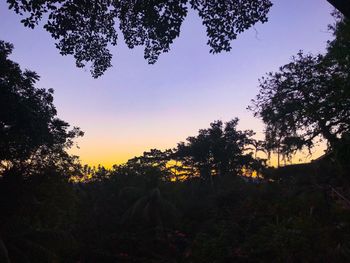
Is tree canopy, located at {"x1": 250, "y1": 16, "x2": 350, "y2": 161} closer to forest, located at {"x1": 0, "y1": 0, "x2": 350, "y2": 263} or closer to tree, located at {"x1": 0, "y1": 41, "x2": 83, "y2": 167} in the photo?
forest, located at {"x1": 0, "y1": 0, "x2": 350, "y2": 263}

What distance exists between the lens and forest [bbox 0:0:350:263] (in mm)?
6824

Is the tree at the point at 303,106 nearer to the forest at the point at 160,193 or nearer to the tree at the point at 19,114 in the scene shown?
the forest at the point at 160,193

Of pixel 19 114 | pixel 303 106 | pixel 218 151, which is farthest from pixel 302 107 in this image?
pixel 218 151

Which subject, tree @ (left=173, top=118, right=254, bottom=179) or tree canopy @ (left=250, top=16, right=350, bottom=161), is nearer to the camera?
tree canopy @ (left=250, top=16, right=350, bottom=161)

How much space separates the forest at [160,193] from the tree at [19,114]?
0.06 meters

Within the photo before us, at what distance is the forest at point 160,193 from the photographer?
22.4ft

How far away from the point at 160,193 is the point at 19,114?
61.9 feet

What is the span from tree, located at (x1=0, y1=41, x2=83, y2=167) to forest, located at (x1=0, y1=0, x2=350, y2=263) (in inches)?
2.4

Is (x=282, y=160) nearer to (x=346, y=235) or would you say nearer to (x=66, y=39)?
(x=346, y=235)

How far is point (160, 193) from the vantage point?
35062 millimetres

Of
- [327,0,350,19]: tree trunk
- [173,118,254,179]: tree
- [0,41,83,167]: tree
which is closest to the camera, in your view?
[327,0,350,19]: tree trunk

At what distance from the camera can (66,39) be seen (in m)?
6.79

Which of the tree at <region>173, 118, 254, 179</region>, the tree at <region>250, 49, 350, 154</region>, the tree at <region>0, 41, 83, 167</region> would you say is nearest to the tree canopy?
the tree at <region>250, 49, 350, 154</region>

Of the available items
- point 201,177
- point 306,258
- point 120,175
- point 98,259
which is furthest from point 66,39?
point 201,177
